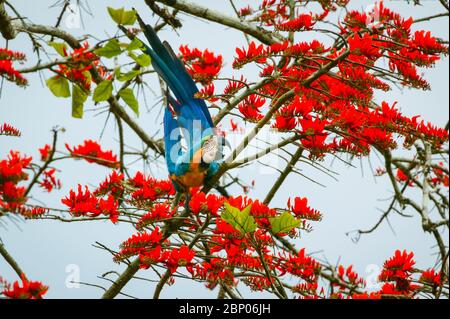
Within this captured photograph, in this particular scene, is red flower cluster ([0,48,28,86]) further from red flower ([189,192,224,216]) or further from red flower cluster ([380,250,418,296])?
red flower cluster ([380,250,418,296])

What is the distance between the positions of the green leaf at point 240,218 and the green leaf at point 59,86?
0.58m

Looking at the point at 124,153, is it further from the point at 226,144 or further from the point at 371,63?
the point at 371,63

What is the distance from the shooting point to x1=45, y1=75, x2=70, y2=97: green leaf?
1.59 m

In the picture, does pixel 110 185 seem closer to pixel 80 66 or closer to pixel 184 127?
pixel 184 127

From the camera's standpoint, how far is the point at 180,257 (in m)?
1.89

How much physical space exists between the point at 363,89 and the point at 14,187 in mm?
1348

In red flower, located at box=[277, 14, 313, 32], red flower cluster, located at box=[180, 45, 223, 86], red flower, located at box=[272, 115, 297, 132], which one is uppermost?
red flower, located at box=[277, 14, 313, 32]

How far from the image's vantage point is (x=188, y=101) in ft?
6.91

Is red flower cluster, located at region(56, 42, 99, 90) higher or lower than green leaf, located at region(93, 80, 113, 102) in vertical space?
higher

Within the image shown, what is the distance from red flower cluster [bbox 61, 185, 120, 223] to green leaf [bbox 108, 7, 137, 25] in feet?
2.46

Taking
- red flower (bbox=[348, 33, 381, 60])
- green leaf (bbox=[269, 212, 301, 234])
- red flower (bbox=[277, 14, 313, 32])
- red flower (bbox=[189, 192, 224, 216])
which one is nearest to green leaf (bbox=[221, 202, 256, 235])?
green leaf (bbox=[269, 212, 301, 234])

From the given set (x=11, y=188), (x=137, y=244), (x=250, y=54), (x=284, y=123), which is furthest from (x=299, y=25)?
(x=11, y=188)

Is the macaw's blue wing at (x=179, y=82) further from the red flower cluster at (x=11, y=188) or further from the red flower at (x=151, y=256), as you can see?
the red flower cluster at (x=11, y=188)

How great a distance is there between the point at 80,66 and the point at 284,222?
0.77m
